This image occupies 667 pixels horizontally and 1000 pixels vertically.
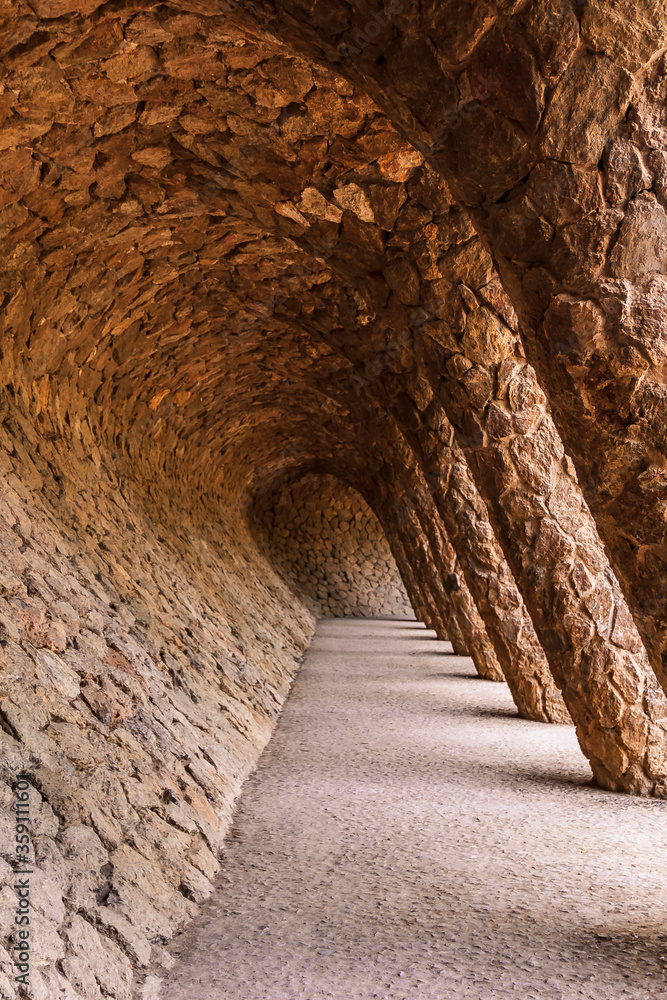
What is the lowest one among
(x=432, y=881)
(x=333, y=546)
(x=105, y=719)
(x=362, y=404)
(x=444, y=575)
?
(x=333, y=546)

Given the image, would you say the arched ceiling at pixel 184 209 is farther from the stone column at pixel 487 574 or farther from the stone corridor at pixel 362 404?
the stone column at pixel 487 574

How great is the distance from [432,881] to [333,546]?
19025 mm

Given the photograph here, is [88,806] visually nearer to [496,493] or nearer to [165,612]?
[496,493]

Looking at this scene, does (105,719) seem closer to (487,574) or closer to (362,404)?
(487,574)

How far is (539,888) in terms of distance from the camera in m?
3.36

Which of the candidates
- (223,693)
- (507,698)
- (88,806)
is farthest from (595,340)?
(507,698)

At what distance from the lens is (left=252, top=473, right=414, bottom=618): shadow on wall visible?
22.1 meters

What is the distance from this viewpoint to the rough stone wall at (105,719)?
2.62 m

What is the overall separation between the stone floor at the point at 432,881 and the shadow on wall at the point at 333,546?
15702mm

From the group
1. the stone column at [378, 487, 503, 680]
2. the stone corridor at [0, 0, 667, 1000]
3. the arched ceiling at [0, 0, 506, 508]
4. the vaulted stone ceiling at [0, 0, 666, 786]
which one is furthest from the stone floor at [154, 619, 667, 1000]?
the stone column at [378, 487, 503, 680]

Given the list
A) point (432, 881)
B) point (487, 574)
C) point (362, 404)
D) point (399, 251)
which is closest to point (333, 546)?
point (362, 404)

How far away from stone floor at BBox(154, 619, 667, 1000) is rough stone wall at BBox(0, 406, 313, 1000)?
244 millimetres

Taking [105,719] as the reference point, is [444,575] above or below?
below

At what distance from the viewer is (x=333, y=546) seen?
73.8 ft
